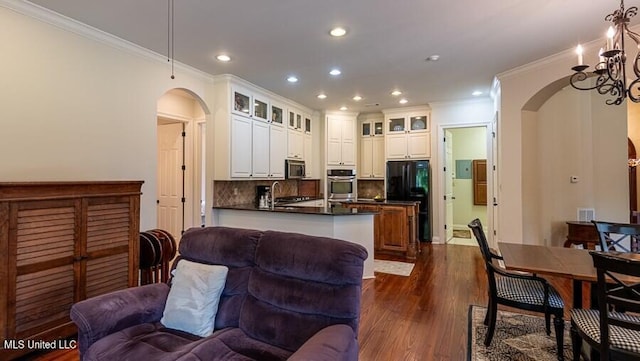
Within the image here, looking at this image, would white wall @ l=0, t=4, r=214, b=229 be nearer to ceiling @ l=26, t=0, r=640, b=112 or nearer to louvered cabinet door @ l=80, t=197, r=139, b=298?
ceiling @ l=26, t=0, r=640, b=112

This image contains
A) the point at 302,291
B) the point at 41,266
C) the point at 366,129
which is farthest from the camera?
the point at 366,129

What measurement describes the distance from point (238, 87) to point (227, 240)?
3.34m

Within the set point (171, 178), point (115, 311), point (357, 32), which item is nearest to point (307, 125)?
point (171, 178)

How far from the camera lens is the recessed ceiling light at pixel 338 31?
318 centimetres

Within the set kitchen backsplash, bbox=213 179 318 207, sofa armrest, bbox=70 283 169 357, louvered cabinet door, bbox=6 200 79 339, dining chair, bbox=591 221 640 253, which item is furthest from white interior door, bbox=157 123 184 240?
dining chair, bbox=591 221 640 253

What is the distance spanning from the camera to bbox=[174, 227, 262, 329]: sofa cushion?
6.75 ft

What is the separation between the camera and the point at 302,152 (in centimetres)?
683

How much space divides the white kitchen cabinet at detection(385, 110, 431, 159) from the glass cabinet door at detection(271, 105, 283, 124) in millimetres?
2435

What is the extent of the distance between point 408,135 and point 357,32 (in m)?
3.96

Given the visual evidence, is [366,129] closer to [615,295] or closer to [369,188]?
[369,188]

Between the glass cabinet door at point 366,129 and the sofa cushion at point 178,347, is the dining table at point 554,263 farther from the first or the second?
the glass cabinet door at point 366,129

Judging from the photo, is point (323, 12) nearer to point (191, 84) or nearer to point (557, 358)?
point (191, 84)

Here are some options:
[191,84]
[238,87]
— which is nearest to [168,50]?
[191,84]

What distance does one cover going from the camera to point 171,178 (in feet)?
18.7
